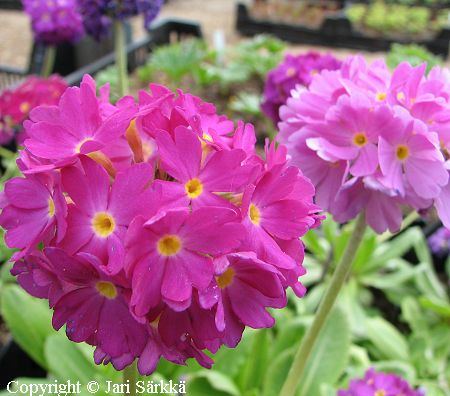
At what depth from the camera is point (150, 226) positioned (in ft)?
2.28

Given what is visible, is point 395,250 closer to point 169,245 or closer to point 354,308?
point 354,308

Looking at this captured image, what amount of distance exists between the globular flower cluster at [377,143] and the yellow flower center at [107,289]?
46 centimetres

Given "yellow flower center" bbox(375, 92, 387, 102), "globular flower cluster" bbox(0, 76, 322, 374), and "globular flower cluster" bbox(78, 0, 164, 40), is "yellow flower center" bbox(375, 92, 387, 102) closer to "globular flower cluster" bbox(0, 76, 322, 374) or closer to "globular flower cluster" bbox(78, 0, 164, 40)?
"globular flower cluster" bbox(0, 76, 322, 374)

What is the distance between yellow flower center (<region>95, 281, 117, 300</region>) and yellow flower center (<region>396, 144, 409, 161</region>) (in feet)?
1.81

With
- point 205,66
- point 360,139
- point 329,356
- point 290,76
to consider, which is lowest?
point 205,66

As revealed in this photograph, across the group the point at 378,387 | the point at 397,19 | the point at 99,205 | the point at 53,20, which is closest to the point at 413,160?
the point at 99,205

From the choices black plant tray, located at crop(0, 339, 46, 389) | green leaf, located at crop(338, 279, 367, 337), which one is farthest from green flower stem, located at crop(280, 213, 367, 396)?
black plant tray, located at crop(0, 339, 46, 389)

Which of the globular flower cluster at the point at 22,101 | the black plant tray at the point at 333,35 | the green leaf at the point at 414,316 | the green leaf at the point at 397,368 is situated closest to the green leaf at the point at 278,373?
the green leaf at the point at 397,368

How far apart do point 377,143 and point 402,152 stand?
0.15ft

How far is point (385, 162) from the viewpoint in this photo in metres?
0.99

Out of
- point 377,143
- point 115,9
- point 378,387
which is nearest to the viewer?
point 377,143

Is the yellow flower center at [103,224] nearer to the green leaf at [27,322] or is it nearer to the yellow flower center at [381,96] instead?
the yellow flower center at [381,96]

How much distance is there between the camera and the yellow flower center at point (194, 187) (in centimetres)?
75

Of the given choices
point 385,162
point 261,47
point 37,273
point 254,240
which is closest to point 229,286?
point 254,240
